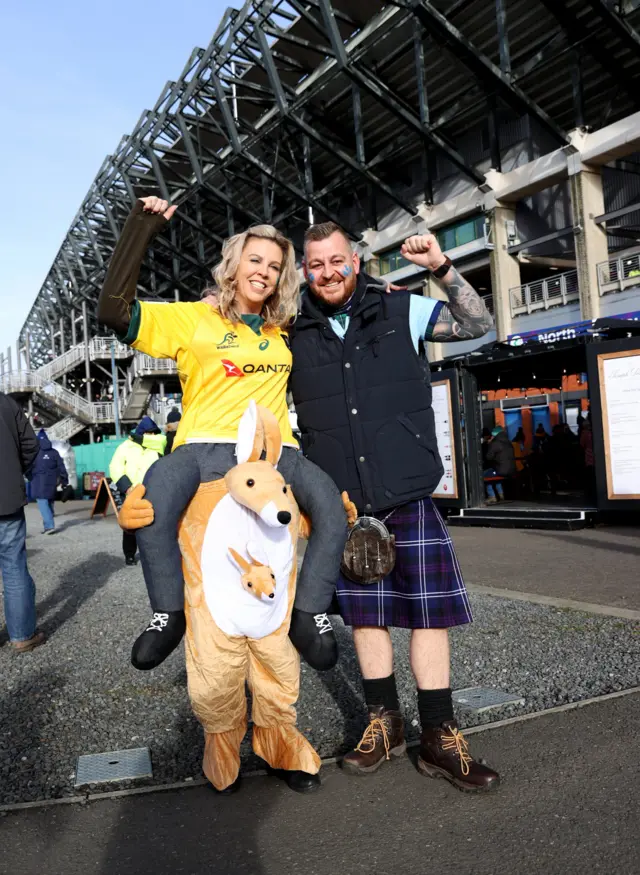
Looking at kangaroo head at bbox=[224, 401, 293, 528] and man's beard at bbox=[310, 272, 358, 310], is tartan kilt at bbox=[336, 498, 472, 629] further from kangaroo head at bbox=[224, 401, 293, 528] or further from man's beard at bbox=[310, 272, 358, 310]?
man's beard at bbox=[310, 272, 358, 310]

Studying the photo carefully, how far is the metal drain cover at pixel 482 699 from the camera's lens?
3527mm

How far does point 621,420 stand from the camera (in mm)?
10289

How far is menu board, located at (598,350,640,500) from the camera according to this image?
1016 centimetres

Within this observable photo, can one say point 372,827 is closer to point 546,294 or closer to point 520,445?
point 520,445

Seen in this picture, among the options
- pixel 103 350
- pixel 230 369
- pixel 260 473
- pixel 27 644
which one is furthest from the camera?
pixel 103 350

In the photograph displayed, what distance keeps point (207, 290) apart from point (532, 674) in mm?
2656

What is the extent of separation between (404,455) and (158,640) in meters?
1.15

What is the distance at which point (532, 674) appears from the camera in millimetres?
4035

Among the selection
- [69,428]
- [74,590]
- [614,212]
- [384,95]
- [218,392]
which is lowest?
[74,590]

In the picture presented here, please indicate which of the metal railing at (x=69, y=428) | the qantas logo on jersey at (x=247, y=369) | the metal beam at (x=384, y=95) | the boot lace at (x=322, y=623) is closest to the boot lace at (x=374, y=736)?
the boot lace at (x=322, y=623)

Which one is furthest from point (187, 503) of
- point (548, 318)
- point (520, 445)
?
point (548, 318)

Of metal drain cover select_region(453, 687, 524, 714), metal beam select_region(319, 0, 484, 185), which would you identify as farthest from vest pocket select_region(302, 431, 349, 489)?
metal beam select_region(319, 0, 484, 185)

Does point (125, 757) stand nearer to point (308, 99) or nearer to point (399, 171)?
point (308, 99)

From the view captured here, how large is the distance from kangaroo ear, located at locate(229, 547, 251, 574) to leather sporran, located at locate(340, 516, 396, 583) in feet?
1.75
